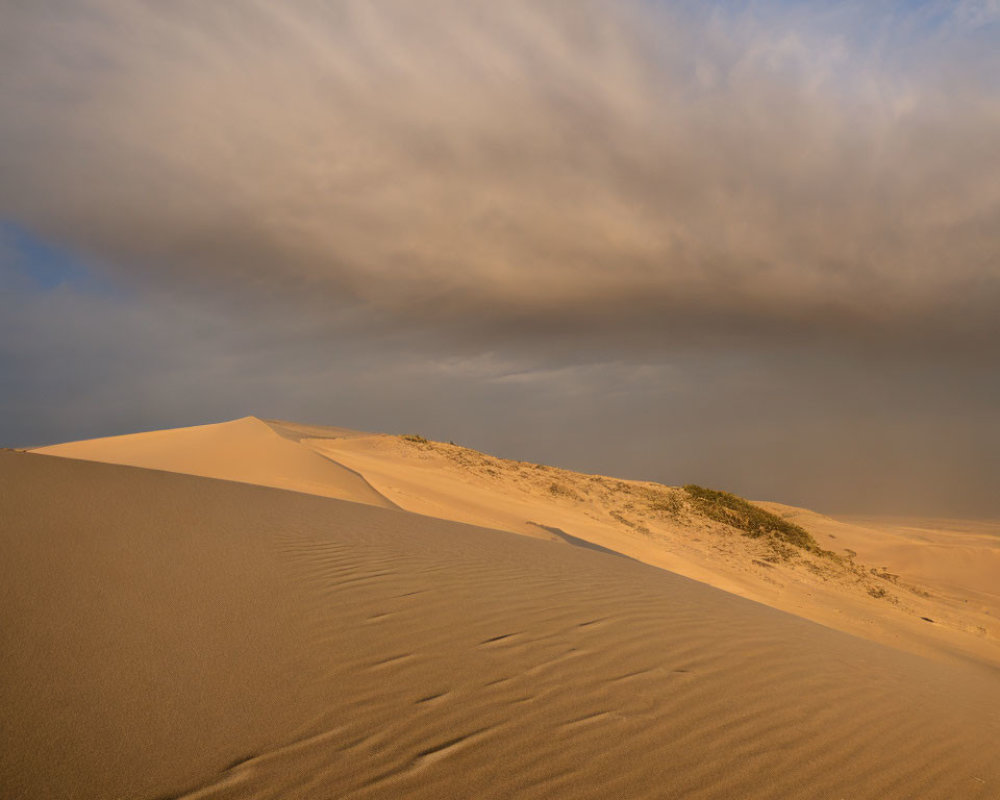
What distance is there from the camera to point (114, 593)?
486cm

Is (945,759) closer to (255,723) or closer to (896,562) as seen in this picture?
(255,723)

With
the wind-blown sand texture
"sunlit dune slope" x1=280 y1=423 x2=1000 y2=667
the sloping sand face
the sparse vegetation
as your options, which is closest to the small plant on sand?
"sunlit dune slope" x1=280 y1=423 x2=1000 y2=667

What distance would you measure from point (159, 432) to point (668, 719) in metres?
23.7

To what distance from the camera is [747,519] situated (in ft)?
66.7

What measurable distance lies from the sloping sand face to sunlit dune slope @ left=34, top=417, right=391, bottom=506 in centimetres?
747

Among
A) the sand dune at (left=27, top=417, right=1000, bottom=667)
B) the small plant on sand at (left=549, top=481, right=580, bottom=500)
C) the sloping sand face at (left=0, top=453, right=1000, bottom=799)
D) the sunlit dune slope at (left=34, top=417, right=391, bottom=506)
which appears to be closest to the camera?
the sloping sand face at (left=0, top=453, right=1000, bottom=799)

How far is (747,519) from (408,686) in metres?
18.8

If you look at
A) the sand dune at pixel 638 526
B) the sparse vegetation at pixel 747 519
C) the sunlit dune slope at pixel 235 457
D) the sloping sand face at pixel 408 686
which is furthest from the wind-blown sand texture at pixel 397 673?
the sparse vegetation at pixel 747 519

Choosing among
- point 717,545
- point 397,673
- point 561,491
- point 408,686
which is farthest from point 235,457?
point 408,686

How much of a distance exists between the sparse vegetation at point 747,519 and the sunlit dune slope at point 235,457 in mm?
11557

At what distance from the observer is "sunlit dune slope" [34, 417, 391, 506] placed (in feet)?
49.3

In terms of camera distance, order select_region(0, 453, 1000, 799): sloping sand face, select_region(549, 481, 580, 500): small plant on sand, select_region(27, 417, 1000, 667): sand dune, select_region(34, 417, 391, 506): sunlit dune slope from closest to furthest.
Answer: select_region(0, 453, 1000, 799): sloping sand face
select_region(27, 417, 1000, 667): sand dune
select_region(34, 417, 391, 506): sunlit dune slope
select_region(549, 481, 580, 500): small plant on sand

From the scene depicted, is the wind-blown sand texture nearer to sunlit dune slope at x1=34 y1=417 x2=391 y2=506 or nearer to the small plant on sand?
sunlit dune slope at x1=34 y1=417 x2=391 y2=506

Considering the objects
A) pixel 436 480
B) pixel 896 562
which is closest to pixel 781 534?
pixel 896 562
